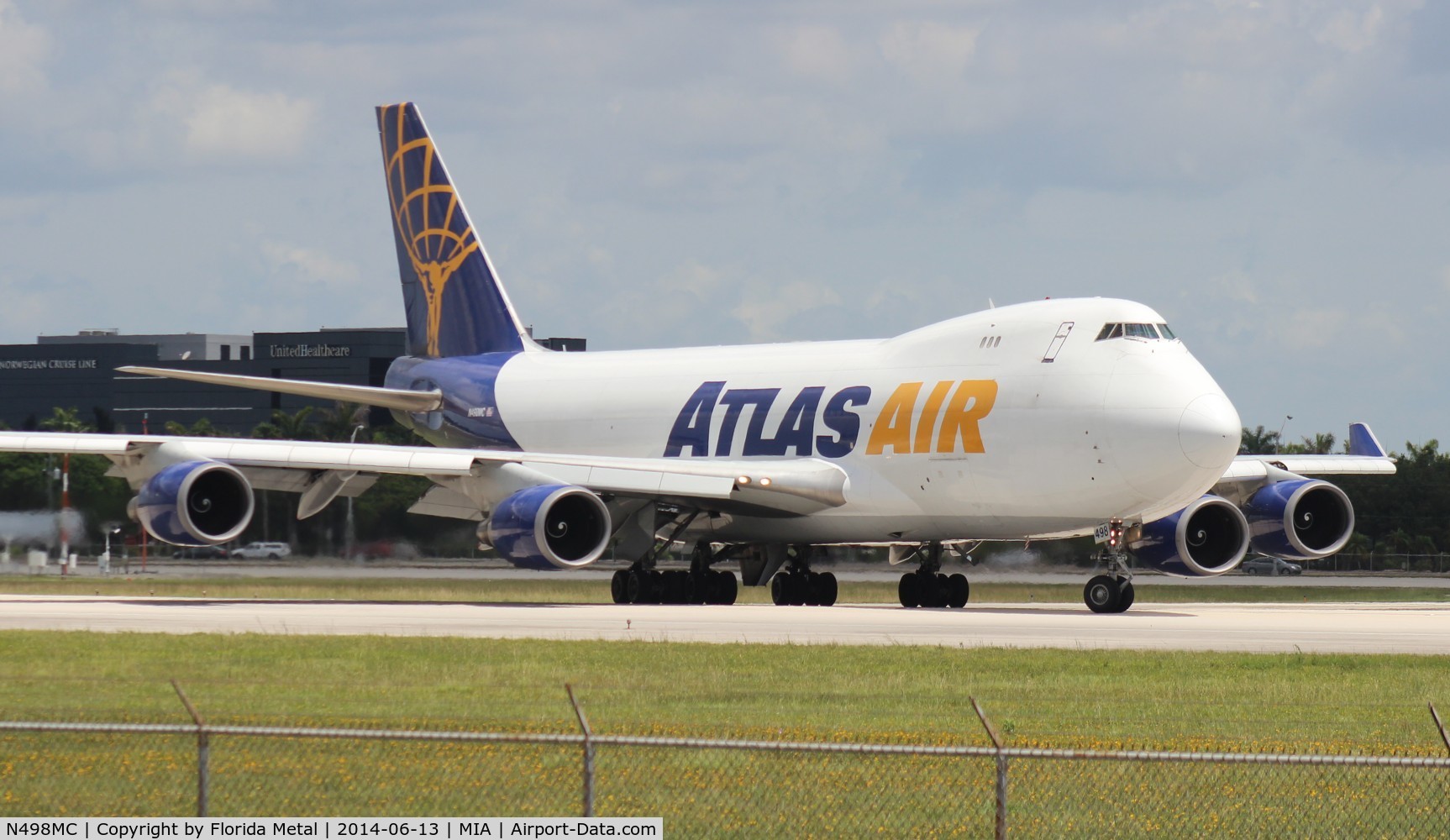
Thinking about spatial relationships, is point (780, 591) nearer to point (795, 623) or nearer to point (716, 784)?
point (795, 623)

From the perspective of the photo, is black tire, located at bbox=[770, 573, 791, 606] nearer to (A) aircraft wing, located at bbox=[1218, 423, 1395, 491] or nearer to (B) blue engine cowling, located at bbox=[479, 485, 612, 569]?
(B) blue engine cowling, located at bbox=[479, 485, 612, 569]

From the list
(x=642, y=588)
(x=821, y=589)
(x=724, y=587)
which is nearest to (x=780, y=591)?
(x=821, y=589)

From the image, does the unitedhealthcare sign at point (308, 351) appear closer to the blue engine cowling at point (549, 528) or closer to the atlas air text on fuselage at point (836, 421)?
the atlas air text on fuselage at point (836, 421)

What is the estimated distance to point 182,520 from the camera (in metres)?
31.5

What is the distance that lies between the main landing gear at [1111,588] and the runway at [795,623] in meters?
0.32

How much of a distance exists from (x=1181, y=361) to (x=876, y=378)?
569 cm

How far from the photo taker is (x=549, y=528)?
33156 millimetres

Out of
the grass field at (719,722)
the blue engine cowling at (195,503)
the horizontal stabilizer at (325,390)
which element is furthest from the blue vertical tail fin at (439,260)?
the grass field at (719,722)

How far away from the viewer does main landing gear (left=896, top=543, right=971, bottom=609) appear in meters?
35.6

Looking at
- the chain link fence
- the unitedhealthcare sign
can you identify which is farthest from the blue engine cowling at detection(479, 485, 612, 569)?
the unitedhealthcare sign

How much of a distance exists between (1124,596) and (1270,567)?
45201 mm

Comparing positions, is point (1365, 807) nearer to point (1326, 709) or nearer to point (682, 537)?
point (1326, 709)

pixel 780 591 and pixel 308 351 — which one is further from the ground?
pixel 308 351

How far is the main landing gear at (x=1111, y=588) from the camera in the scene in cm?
3130
